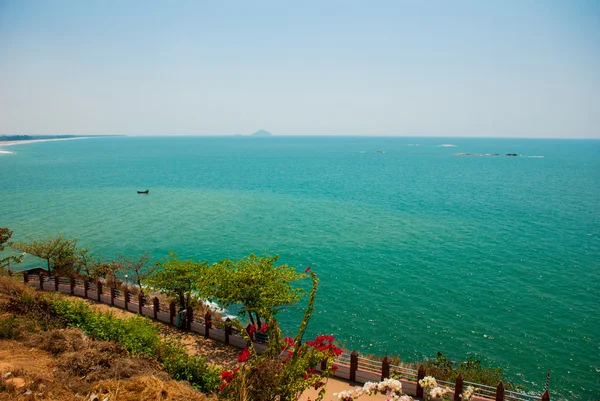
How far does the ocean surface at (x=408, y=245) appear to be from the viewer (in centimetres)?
2261

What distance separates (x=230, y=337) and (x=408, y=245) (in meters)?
26.4

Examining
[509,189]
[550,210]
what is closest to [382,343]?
[550,210]

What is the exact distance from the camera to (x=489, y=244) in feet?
130

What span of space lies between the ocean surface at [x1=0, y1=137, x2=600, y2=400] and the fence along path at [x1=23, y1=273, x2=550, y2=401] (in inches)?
239

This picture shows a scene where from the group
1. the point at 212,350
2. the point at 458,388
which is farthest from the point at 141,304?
the point at 458,388

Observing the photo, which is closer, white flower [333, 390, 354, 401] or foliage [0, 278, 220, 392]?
white flower [333, 390, 354, 401]

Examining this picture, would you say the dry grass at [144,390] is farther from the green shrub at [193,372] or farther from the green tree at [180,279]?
the green tree at [180,279]

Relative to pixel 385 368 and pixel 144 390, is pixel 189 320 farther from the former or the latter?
pixel 385 368

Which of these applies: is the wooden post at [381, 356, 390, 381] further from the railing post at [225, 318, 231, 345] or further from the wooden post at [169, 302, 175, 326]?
the wooden post at [169, 302, 175, 326]

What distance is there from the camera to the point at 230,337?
17.3m

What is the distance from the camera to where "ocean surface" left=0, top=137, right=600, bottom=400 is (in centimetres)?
2261

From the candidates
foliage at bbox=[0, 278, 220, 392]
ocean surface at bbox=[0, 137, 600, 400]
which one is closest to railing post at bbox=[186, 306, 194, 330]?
foliage at bbox=[0, 278, 220, 392]

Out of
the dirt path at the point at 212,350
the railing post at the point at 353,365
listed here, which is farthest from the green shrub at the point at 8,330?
the railing post at the point at 353,365

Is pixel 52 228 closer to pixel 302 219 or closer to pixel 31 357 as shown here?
pixel 302 219
